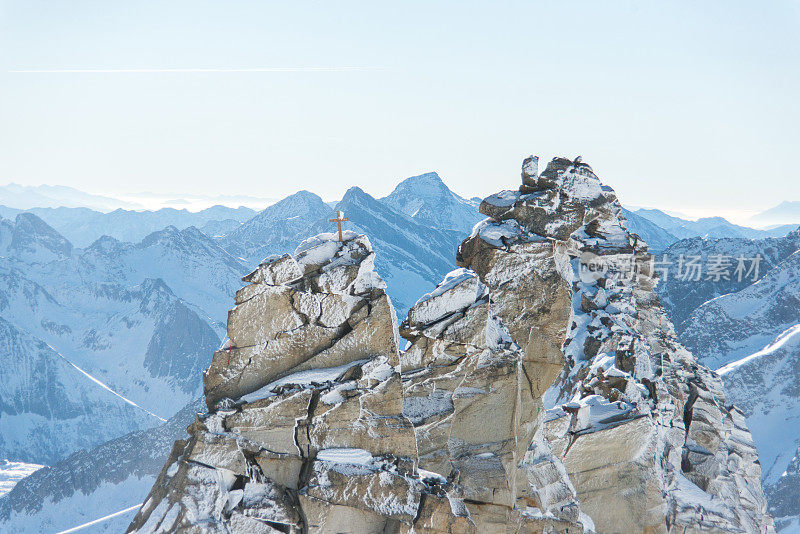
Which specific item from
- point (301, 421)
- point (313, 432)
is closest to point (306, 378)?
point (301, 421)

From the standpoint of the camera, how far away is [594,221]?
43594mm

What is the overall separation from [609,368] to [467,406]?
1194 cm

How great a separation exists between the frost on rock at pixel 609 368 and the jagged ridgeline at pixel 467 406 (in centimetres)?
11

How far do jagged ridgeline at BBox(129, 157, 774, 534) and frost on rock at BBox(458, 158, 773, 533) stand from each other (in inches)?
4.2

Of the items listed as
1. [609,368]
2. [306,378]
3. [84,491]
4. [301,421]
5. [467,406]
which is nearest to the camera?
[301,421]

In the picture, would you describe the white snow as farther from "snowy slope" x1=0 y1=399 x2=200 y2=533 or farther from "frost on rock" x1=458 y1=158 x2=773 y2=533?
"snowy slope" x1=0 y1=399 x2=200 y2=533

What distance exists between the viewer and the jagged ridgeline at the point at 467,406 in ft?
68.9

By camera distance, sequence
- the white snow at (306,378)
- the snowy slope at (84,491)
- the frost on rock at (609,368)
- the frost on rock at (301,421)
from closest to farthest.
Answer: the frost on rock at (301,421) < the white snow at (306,378) < the frost on rock at (609,368) < the snowy slope at (84,491)

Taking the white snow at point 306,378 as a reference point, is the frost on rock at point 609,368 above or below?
below

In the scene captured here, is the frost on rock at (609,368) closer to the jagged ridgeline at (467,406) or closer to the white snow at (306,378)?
the jagged ridgeline at (467,406)

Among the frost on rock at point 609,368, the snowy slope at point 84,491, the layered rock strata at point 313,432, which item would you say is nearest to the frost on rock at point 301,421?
the layered rock strata at point 313,432

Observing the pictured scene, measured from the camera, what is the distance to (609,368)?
35.8m

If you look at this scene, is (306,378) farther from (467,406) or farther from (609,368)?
(609,368)

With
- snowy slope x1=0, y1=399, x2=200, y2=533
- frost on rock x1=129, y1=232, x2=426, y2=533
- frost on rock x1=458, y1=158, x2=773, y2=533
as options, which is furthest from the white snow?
snowy slope x1=0, y1=399, x2=200, y2=533
